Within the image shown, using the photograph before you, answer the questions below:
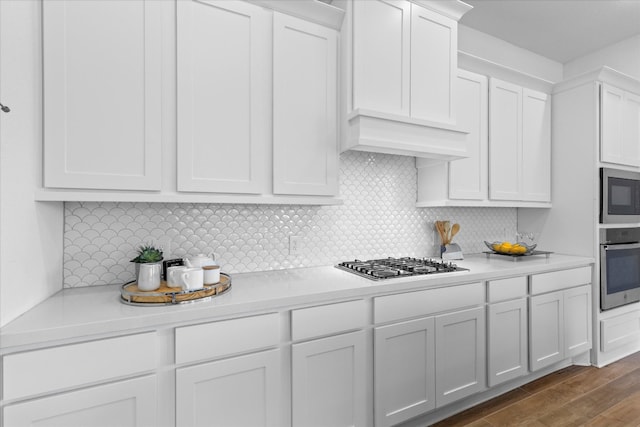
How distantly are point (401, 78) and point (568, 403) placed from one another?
250cm

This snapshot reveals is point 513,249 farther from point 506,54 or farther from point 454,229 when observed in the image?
point 506,54

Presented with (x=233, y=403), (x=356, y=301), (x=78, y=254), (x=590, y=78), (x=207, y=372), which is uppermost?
(x=590, y=78)

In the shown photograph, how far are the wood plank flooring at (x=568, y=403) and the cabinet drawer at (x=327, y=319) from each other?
1.02 metres

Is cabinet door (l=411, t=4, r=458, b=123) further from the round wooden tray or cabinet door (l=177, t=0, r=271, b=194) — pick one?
the round wooden tray

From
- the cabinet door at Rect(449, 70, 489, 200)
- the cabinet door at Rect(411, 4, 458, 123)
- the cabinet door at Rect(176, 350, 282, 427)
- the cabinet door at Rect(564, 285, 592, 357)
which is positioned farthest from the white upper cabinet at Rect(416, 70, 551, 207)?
the cabinet door at Rect(176, 350, 282, 427)

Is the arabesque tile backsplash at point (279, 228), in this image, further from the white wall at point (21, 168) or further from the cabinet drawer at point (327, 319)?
the cabinet drawer at point (327, 319)

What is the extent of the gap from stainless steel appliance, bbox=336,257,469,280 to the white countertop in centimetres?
4

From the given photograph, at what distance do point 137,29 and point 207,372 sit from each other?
156 cm

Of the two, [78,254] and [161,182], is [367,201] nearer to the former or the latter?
[161,182]

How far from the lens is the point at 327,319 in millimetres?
1600

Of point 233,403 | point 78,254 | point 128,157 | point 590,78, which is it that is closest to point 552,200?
point 590,78

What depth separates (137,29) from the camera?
148cm

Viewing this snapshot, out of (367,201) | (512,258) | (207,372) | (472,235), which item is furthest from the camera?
(472,235)

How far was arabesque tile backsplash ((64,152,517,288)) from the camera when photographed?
168 cm
